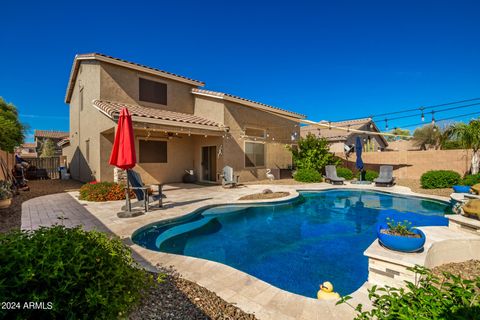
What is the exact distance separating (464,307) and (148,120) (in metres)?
10.3

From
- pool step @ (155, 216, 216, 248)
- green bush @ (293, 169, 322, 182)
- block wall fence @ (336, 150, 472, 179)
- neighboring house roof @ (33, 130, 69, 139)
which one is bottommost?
pool step @ (155, 216, 216, 248)

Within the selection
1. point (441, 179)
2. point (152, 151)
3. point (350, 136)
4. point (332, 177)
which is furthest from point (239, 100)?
point (350, 136)

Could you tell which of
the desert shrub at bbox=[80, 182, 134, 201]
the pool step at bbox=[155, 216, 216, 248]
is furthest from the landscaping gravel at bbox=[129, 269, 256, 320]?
the desert shrub at bbox=[80, 182, 134, 201]

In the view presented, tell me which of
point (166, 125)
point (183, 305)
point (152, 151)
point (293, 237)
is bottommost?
point (293, 237)

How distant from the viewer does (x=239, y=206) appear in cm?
880

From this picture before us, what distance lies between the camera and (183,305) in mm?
2584

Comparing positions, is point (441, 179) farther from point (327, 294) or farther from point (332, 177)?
point (327, 294)

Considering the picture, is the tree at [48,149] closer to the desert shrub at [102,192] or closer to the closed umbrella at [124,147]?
the desert shrub at [102,192]

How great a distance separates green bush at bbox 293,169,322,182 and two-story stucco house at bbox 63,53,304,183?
2.13 metres

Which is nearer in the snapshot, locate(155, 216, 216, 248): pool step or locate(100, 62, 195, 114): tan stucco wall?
locate(155, 216, 216, 248): pool step

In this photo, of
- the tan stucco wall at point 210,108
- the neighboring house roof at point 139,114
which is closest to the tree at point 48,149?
the neighboring house roof at point 139,114

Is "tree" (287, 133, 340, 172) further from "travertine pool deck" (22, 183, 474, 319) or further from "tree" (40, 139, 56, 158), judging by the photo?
"tree" (40, 139, 56, 158)

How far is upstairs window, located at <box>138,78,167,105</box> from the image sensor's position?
512 inches

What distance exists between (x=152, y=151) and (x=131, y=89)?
3.69 metres
